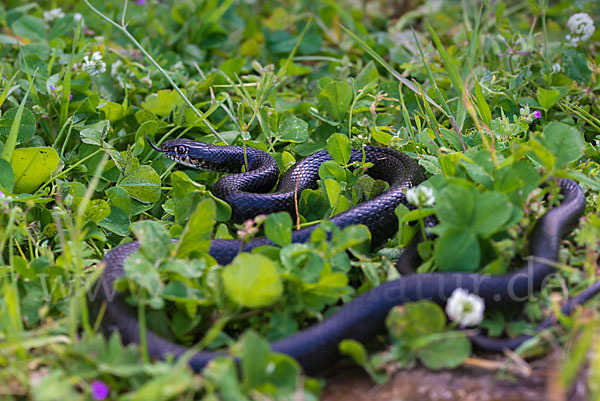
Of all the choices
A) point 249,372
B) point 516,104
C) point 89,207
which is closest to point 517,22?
point 516,104

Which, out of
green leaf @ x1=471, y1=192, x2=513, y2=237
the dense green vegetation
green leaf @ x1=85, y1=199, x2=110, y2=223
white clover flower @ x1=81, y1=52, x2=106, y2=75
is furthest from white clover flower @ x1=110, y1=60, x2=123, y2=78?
green leaf @ x1=471, y1=192, x2=513, y2=237

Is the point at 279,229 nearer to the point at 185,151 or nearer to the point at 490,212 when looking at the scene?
the point at 490,212

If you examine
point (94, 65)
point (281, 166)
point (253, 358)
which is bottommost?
point (281, 166)

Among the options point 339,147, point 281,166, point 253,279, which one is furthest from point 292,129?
point 253,279

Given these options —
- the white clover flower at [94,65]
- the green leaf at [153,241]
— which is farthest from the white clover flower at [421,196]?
the white clover flower at [94,65]

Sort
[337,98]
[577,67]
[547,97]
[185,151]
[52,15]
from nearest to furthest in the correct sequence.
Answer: [547,97], [185,151], [337,98], [577,67], [52,15]

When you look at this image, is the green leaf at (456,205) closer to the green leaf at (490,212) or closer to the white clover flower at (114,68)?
the green leaf at (490,212)

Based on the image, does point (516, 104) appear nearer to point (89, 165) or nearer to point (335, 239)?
point (335, 239)

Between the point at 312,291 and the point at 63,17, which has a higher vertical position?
the point at 63,17
